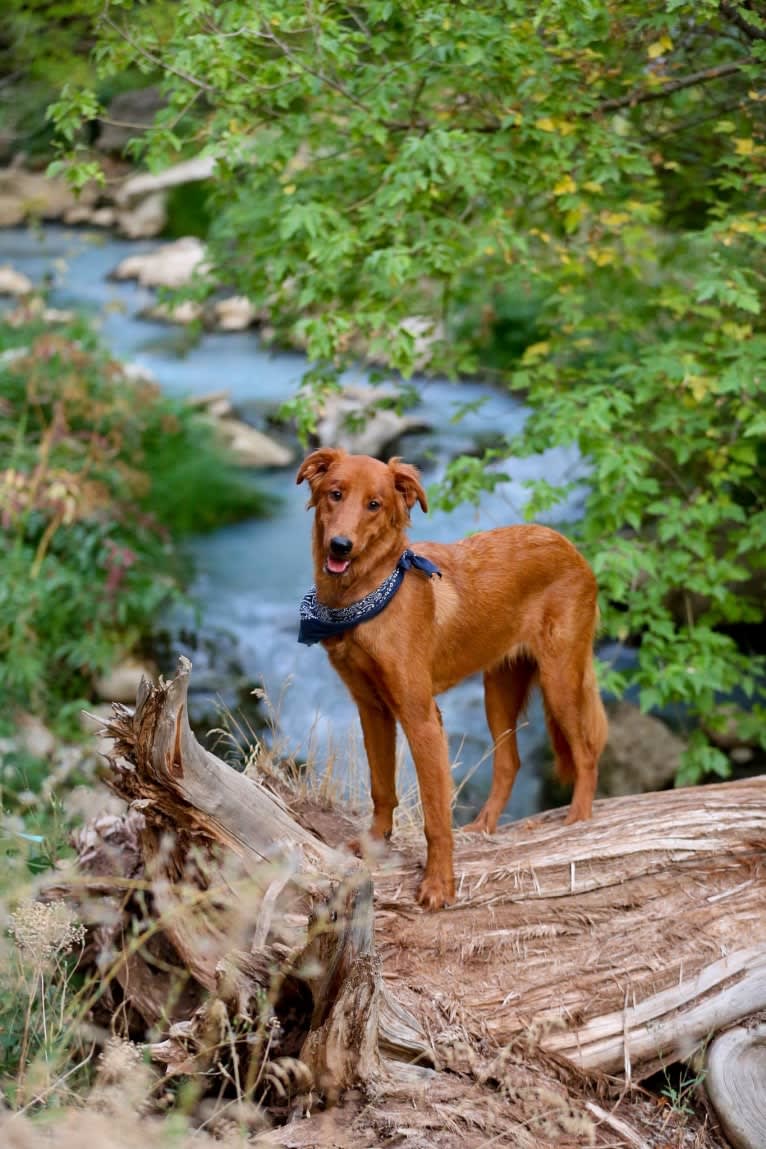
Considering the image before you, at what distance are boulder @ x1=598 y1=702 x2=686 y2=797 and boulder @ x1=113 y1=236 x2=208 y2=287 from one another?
343 inches

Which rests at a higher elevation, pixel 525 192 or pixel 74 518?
pixel 525 192

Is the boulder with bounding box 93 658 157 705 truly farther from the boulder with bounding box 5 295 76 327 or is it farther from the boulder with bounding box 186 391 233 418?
the boulder with bounding box 186 391 233 418

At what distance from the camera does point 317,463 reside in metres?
3.86

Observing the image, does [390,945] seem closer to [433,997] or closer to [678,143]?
[433,997]

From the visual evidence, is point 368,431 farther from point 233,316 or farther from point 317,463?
point 317,463

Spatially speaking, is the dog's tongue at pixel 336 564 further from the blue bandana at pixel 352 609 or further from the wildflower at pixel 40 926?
the wildflower at pixel 40 926

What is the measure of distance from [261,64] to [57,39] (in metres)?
7.44

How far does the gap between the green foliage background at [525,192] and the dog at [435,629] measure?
100 cm

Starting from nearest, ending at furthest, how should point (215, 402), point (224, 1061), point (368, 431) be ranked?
point (224, 1061) → point (368, 431) → point (215, 402)

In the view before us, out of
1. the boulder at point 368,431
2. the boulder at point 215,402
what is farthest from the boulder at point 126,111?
the boulder at point 368,431

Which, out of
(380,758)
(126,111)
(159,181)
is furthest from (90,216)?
(380,758)

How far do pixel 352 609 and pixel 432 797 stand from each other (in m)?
0.70

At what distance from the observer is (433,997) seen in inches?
143

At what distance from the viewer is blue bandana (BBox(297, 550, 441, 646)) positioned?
388 centimetres
